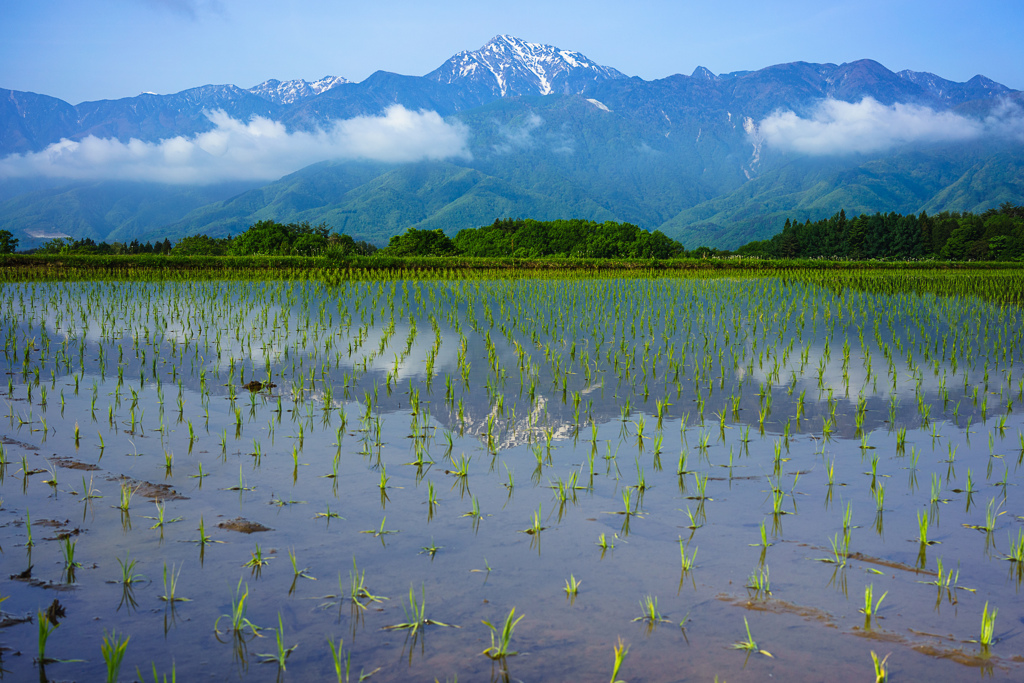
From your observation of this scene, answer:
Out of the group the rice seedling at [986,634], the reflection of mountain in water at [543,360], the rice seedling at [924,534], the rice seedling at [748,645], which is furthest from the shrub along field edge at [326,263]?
the rice seedling at [986,634]

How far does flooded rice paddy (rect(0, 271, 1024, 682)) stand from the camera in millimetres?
2541

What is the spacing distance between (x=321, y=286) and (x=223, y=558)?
1922 centimetres

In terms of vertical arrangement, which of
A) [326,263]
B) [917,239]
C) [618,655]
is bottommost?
[618,655]

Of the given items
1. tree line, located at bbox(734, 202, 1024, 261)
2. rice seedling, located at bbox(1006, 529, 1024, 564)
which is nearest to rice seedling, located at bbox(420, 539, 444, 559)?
rice seedling, located at bbox(1006, 529, 1024, 564)

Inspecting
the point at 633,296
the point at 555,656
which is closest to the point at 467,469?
the point at 555,656

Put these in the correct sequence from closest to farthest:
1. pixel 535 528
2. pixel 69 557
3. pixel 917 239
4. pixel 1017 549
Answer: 1. pixel 69 557
2. pixel 1017 549
3. pixel 535 528
4. pixel 917 239

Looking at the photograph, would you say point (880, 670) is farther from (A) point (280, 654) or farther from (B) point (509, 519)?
(A) point (280, 654)

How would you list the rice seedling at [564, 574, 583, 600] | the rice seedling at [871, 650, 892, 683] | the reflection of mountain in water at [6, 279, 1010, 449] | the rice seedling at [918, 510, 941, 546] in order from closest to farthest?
the rice seedling at [871, 650, 892, 683]
the rice seedling at [564, 574, 583, 600]
the rice seedling at [918, 510, 941, 546]
the reflection of mountain in water at [6, 279, 1010, 449]

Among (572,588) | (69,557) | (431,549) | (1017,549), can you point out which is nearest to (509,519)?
(431,549)

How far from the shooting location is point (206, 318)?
12.9m

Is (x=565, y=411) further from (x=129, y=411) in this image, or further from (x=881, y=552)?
(x=129, y=411)

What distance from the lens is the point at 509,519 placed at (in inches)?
148

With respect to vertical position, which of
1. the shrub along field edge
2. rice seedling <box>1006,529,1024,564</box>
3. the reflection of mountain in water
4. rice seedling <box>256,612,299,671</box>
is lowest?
rice seedling <box>256,612,299,671</box>

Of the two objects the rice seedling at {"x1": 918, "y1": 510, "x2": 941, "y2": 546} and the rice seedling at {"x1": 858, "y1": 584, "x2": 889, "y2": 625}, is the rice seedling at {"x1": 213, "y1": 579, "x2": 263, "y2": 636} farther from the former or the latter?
the rice seedling at {"x1": 918, "y1": 510, "x2": 941, "y2": 546}
